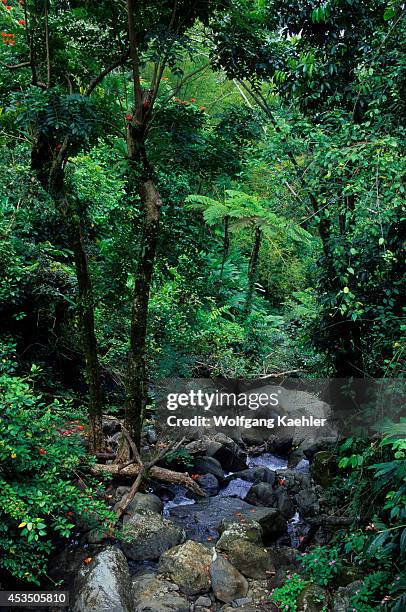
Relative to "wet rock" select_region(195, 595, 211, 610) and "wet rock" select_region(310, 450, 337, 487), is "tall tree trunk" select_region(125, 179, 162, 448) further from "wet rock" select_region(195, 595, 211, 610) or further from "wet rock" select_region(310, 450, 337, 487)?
"wet rock" select_region(310, 450, 337, 487)

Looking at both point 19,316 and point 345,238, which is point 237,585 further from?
point 19,316

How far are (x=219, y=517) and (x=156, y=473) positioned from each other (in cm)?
94

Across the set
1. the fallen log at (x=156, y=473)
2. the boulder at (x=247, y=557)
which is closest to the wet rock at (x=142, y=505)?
the fallen log at (x=156, y=473)

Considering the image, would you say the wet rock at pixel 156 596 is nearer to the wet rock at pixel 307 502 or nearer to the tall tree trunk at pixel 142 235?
the tall tree trunk at pixel 142 235

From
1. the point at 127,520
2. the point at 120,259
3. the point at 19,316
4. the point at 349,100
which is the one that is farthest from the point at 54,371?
the point at 349,100

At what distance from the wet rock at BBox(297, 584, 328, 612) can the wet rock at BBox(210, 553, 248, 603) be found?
2.16 feet

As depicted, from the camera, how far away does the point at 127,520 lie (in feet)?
16.8

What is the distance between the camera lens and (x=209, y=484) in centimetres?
692

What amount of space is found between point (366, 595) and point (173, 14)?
5.43m

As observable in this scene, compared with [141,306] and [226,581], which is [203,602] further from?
[141,306]

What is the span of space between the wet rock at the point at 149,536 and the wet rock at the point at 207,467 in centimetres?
192

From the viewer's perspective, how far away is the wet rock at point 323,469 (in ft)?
20.7

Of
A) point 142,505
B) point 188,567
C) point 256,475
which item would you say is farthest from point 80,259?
point 256,475

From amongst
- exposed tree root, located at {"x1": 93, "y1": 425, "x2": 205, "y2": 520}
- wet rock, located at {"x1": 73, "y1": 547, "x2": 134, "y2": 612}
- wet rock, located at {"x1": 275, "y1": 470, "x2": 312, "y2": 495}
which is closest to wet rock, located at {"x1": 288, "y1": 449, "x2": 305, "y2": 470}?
wet rock, located at {"x1": 275, "y1": 470, "x2": 312, "y2": 495}
